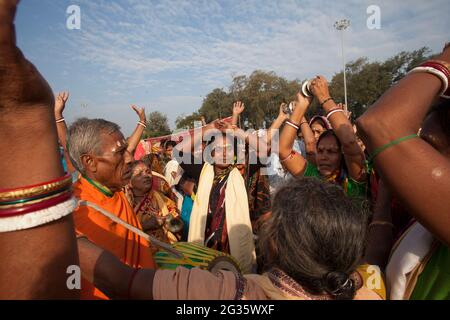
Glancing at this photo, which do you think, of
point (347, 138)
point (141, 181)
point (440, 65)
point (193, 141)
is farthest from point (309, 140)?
point (440, 65)

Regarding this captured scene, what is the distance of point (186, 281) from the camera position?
3.79 ft

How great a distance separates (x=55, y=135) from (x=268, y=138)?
3454mm

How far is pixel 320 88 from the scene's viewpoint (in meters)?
2.83

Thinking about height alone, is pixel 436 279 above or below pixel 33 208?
below

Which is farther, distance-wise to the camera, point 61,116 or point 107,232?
point 61,116

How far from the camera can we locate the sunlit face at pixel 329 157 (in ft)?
10.0

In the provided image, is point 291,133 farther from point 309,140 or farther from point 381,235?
point 381,235

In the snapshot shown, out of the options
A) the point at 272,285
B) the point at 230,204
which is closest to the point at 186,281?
the point at 272,285

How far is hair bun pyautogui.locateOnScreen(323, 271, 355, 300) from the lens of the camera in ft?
3.83

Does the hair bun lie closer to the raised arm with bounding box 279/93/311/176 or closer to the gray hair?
the gray hair

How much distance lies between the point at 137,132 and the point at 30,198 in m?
4.06

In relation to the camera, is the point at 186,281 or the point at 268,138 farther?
the point at 268,138

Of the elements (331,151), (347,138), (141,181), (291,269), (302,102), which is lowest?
(141,181)
